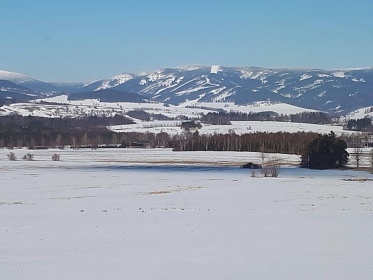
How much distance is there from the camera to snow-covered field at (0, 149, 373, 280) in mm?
16156

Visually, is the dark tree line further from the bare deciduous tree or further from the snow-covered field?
the snow-covered field

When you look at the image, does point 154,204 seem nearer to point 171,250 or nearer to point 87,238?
point 87,238

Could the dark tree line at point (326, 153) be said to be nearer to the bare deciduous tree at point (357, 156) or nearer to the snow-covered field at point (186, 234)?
the bare deciduous tree at point (357, 156)

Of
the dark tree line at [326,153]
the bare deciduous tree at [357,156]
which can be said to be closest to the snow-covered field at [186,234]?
the dark tree line at [326,153]

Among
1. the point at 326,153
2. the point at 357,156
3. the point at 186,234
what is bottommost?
the point at 186,234

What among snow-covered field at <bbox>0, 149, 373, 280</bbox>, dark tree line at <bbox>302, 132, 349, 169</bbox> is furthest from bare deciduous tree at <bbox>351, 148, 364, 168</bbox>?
snow-covered field at <bbox>0, 149, 373, 280</bbox>

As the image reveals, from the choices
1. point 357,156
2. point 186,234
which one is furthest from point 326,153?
point 186,234

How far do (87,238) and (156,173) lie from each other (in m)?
48.9

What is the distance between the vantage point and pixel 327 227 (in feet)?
79.7

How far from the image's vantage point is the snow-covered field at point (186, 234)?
53.0ft

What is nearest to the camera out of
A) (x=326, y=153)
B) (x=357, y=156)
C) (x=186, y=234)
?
(x=186, y=234)

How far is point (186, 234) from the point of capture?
22.6 metres

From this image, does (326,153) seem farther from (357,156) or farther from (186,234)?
(186,234)

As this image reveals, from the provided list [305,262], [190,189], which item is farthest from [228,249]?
[190,189]
